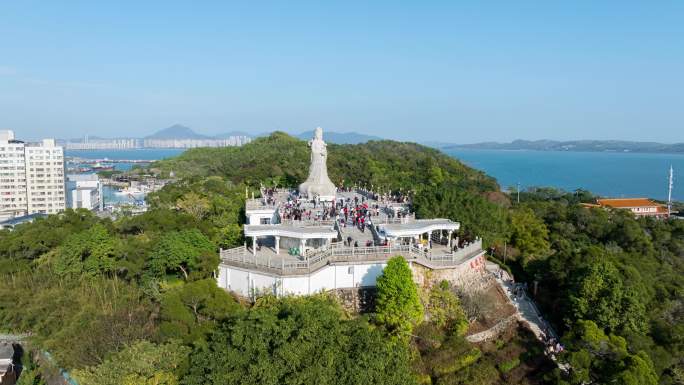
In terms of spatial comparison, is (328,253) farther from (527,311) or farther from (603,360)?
(603,360)

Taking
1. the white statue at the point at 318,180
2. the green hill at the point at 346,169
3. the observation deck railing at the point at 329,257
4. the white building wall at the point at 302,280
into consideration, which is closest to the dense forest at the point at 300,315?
the white building wall at the point at 302,280

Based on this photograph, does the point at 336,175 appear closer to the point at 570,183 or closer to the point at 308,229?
the point at 308,229

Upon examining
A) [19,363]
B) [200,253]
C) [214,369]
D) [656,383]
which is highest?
[200,253]

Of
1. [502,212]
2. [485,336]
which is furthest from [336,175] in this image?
[485,336]

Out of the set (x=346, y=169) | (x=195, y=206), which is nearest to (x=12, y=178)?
(x=346, y=169)

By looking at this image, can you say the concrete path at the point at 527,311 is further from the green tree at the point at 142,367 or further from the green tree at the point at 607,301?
the green tree at the point at 142,367

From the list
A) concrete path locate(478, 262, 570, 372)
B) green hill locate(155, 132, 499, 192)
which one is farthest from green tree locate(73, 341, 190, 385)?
green hill locate(155, 132, 499, 192)

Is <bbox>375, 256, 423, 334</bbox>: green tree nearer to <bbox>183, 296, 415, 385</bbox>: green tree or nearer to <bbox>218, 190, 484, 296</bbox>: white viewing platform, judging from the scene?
<bbox>218, 190, 484, 296</bbox>: white viewing platform

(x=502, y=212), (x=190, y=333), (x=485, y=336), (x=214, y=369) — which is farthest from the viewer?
(x=502, y=212)
